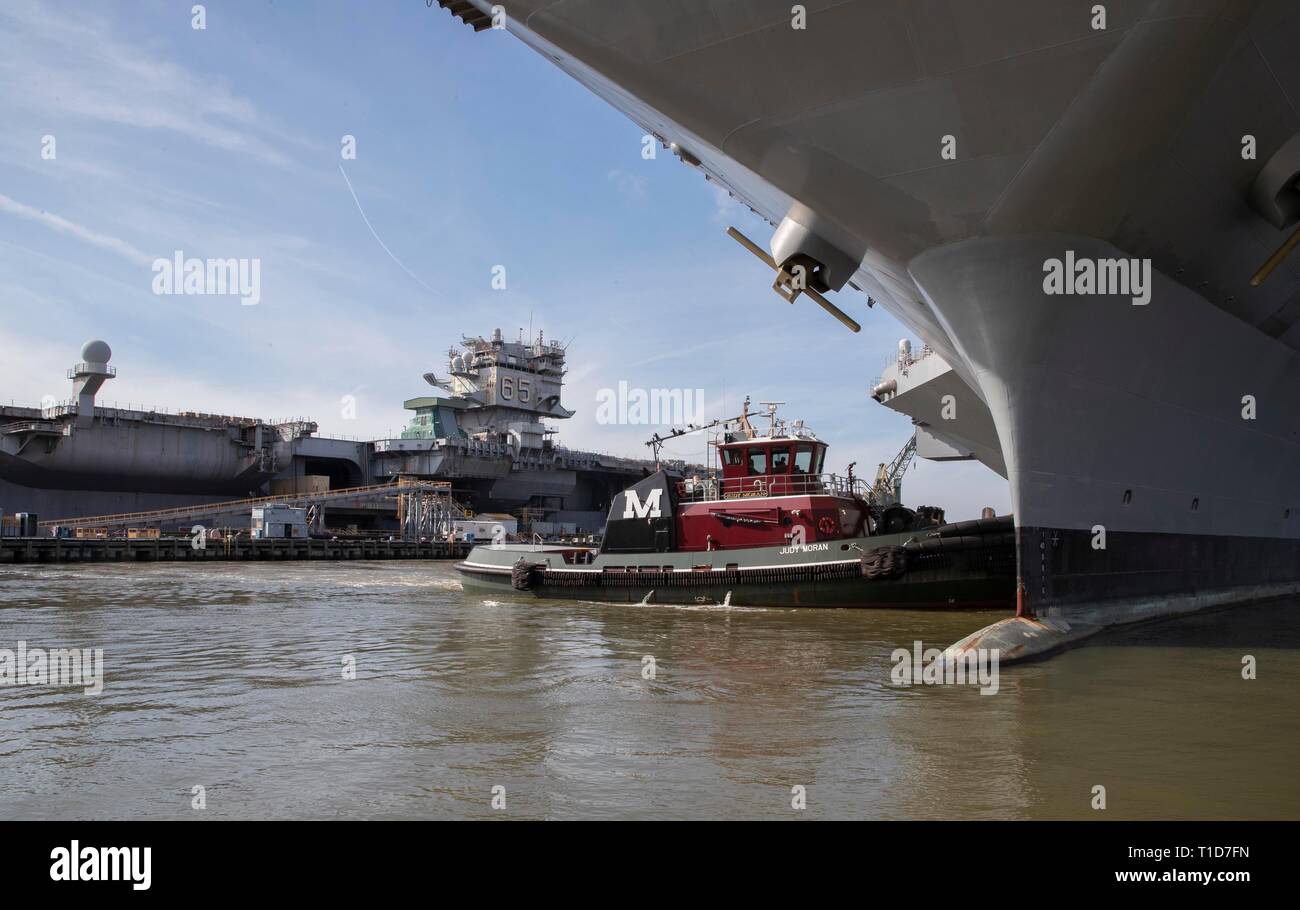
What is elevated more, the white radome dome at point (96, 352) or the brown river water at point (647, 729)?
the white radome dome at point (96, 352)

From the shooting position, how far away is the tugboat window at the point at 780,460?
1898 cm

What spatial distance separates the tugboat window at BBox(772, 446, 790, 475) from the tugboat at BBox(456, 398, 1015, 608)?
0.02m

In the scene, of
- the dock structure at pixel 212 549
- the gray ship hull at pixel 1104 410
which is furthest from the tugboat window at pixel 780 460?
the dock structure at pixel 212 549

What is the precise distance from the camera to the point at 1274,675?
27.5 feet

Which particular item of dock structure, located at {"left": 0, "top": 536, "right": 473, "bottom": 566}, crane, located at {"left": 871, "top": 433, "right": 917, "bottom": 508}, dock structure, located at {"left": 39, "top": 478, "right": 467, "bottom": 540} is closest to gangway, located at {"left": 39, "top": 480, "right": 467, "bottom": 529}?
dock structure, located at {"left": 39, "top": 478, "right": 467, "bottom": 540}

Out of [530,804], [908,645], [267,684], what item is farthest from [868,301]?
[530,804]

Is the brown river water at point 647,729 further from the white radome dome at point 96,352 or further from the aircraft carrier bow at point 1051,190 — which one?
the white radome dome at point 96,352

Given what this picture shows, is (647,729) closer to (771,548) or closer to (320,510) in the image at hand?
(771,548)

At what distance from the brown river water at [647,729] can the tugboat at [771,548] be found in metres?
3.05

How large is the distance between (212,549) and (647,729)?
1468 inches

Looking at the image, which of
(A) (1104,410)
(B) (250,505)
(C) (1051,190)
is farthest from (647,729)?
(B) (250,505)

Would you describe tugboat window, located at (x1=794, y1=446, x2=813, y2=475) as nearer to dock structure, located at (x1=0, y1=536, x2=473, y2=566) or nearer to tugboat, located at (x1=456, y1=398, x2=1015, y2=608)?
tugboat, located at (x1=456, y1=398, x2=1015, y2=608)
